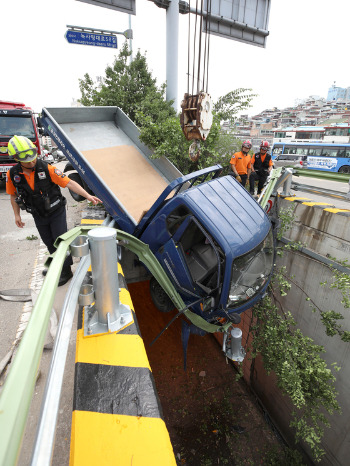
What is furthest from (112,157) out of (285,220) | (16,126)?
(16,126)

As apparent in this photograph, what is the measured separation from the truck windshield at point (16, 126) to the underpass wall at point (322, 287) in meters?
10.1

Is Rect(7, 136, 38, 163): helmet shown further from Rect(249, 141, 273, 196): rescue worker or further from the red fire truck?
the red fire truck

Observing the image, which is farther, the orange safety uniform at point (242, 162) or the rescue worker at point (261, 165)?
the rescue worker at point (261, 165)

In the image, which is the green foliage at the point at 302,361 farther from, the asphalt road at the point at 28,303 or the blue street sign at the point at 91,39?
the blue street sign at the point at 91,39

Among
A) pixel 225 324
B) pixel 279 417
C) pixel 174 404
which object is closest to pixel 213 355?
pixel 174 404

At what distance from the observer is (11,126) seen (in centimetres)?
965

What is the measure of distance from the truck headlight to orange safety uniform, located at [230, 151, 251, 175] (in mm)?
3211

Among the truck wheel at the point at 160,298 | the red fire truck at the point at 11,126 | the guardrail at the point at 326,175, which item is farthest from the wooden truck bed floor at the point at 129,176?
the red fire truck at the point at 11,126

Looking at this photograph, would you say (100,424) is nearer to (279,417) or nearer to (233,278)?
(233,278)

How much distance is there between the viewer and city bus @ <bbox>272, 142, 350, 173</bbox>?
1986cm

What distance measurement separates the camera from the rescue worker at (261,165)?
646cm

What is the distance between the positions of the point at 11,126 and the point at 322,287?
458 inches

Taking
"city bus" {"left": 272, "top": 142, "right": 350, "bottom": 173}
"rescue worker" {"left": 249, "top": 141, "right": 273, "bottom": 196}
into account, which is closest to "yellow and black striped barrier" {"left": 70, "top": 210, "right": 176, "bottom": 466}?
"rescue worker" {"left": 249, "top": 141, "right": 273, "bottom": 196}

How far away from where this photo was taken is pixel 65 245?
1.31 meters
